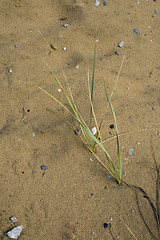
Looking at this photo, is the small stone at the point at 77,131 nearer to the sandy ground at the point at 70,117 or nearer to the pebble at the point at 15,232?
the sandy ground at the point at 70,117

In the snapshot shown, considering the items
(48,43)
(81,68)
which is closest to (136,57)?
(81,68)

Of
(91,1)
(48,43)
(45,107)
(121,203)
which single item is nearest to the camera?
(121,203)

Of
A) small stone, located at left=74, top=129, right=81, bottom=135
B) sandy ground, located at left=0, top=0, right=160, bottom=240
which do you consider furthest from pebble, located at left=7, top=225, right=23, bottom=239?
small stone, located at left=74, top=129, right=81, bottom=135

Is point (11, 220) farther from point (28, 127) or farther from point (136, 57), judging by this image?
point (136, 57)

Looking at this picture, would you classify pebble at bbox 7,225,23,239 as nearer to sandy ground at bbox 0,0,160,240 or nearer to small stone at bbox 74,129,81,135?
sandy ground at bbox 0,0,160,240

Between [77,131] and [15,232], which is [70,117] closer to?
[77,131]

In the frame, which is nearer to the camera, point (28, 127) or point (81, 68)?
point (28, 127)
